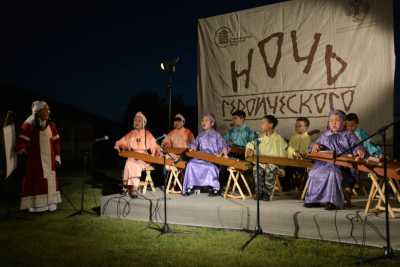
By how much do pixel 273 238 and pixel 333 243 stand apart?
74 cm

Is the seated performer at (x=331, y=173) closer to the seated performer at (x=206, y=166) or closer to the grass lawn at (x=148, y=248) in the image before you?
the grass lawn at (x=148, y=248)

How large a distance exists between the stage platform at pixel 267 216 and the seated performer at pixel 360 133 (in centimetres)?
74

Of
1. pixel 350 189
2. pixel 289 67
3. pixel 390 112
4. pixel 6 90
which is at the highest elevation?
pixel 6 90

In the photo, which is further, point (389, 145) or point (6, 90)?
point (6, 90)

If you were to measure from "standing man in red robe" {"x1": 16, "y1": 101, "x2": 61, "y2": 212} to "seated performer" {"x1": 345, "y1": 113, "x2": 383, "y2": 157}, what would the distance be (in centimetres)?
517

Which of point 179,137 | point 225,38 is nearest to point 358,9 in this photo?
point 225,38

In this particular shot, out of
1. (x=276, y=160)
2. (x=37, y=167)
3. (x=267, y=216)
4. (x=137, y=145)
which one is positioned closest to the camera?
(x=267, y=216)

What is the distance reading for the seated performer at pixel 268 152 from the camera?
7.02 m

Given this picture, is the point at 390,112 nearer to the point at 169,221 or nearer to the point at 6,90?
the point at 169,221

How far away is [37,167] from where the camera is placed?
26.9 feet

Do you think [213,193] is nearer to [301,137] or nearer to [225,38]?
[301,137]

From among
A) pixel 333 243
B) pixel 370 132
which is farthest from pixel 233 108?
pixel 333 243

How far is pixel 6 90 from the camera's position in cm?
2727

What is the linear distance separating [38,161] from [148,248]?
3.60 m
